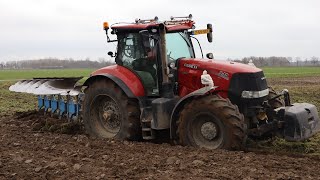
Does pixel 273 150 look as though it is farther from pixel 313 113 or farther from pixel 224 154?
pixel 224 154

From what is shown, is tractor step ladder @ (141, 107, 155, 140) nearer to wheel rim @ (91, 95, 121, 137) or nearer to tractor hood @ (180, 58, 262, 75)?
wheel rim @ (91, 95, 121, 137)

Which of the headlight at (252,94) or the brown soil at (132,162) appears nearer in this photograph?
the brown soil at (132,162)

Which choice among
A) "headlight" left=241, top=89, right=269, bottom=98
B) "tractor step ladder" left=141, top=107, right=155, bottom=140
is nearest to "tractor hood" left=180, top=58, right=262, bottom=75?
"headlight" left=241, top=89, right=269, bottom=98

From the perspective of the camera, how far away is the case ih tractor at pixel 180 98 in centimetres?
764

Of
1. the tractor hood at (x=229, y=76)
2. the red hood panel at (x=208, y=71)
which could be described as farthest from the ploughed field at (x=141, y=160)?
the red hood panel at (x=208, y=71)

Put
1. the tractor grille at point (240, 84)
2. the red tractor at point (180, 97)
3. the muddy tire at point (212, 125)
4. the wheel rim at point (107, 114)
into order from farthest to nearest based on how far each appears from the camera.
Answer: the wheel rim at point (107, 114)
the tractor grille at point (240, 84)
the red tractor at point (180, 97)
the muddy tire at point (212, 125)

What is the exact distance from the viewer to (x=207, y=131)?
779 cm

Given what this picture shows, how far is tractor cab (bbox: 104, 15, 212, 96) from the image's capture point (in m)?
8.53

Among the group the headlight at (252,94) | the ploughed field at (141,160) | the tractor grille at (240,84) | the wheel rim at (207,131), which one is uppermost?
the tractor grille at (240,84)

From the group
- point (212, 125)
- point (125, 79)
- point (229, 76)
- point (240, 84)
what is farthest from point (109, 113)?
point (240, 84)

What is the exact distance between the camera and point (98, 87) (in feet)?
30.6

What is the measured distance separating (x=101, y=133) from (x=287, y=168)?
→ 4.35 meters

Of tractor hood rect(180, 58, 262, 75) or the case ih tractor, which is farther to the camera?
tractor hood rect(180, 58, 262, 75)

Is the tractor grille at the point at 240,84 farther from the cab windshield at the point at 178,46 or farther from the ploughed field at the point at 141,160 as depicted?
the cab windshield at the point at 178,46
